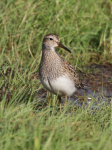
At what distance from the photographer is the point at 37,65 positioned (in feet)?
22.4

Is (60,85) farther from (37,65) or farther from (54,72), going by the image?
(37,65)

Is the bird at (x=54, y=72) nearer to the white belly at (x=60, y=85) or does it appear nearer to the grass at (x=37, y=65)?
the white belly at (x=60, y=85)

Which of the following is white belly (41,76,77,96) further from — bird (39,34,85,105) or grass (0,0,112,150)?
grass (0,0,112,150)

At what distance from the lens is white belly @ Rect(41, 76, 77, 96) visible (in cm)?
583

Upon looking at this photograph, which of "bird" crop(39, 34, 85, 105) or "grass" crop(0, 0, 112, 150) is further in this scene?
"bird" crop(39, 34, 85, 105)

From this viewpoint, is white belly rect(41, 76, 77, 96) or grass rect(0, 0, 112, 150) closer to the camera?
grass rect(0, 0, 112, 150)

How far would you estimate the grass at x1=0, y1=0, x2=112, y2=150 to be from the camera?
4004 mm

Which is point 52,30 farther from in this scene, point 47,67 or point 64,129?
point 64,129

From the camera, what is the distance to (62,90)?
5992 mm

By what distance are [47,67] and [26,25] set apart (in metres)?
2.14

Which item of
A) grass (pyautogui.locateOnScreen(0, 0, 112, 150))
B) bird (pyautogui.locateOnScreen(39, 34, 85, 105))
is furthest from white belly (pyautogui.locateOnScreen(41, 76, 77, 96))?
grass (pyautogui.locateOnScreen(0, 0, 112, 150))

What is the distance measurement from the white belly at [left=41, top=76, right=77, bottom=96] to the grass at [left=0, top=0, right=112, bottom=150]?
33cm

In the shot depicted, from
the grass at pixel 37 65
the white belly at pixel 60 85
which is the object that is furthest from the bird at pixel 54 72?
the grass at pixel 37 65

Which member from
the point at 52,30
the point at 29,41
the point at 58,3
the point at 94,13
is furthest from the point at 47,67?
the point at 94,13
